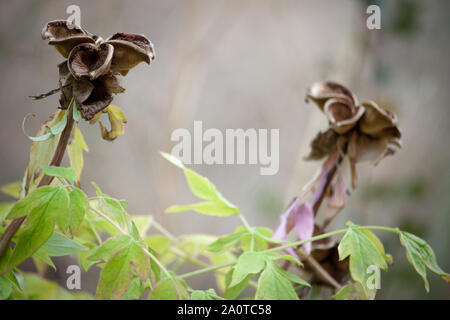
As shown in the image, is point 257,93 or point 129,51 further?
point 257,93

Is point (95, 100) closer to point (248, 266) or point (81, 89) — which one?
point (81, 89)

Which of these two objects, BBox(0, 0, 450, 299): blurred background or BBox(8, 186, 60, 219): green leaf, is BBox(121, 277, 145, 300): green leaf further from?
BBox(0, 0, 450, 299): blurred background

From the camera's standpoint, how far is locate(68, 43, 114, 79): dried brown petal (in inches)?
7.8

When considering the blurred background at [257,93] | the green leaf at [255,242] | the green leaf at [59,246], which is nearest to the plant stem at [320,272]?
the green leaf at [255,242]

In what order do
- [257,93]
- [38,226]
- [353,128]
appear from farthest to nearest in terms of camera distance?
[257,93] < [353,128] < [38,226]

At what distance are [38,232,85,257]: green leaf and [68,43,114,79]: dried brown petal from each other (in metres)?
0.09

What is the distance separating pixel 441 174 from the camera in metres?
1.09

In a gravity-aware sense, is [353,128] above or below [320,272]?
above

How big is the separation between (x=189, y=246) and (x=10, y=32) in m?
1.08

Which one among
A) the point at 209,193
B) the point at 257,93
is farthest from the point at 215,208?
the point at 257,93

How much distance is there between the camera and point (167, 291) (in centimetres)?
22

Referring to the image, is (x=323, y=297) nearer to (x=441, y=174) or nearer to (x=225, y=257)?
(x=225, y=257)

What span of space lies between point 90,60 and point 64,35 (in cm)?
2
